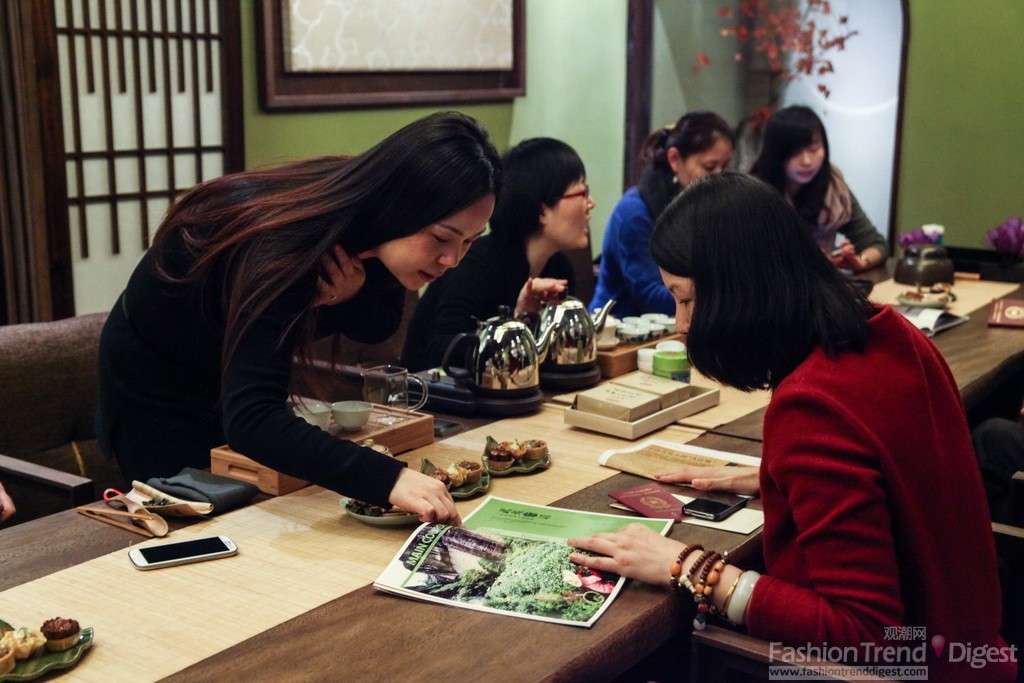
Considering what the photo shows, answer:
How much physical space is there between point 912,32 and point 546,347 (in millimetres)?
3534

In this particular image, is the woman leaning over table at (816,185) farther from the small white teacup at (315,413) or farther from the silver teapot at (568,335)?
the small white teacup at (315,413)

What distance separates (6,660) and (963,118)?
4.96 meters

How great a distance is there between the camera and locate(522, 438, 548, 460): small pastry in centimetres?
201

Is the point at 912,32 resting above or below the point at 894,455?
above

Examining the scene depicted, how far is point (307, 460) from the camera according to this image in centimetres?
170

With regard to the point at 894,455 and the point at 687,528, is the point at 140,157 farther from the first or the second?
the point at 894,455

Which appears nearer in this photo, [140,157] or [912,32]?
[140,157]

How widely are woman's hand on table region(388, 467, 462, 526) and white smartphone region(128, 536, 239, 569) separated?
0.84ft

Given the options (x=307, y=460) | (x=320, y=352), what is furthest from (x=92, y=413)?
(x=307, y=460)

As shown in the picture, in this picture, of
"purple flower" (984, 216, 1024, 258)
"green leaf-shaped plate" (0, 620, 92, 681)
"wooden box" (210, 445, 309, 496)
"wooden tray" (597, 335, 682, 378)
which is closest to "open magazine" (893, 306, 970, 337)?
"purple flower" (984, 216, 1024, 258)

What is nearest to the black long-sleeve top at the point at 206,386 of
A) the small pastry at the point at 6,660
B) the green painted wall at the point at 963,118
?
the small pastry at the point at 6,660

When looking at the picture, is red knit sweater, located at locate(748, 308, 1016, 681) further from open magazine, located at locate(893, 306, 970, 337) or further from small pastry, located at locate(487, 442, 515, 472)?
open magazine, located at locate(893, 306, 970, 337)

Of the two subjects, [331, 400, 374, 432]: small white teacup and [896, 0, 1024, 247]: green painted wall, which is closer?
[331, 400, 374, 432]: small white teacup

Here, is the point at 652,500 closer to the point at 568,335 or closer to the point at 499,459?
the point at 499,459
